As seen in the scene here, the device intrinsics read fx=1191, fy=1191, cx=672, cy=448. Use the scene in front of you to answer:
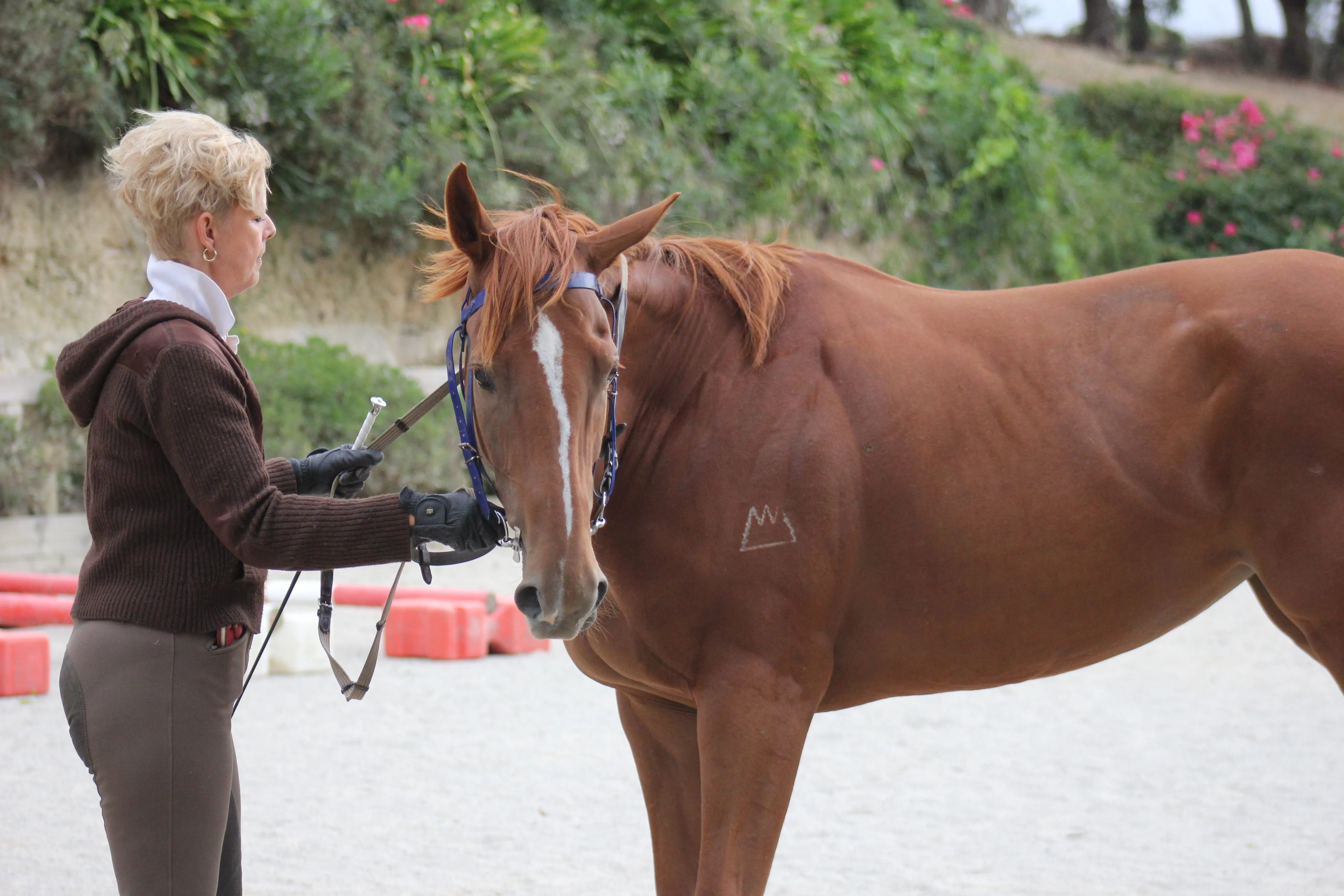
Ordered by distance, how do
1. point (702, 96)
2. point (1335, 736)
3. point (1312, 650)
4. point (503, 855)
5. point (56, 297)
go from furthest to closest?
point (702, 96) < point (56, 297) < point (1335, 736) < point (503, 855) < point (1312, 650)

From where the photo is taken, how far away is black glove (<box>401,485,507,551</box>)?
70.7 inches

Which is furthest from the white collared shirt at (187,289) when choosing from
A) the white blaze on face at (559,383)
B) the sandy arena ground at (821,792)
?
the sandy arena ground at (821,792)

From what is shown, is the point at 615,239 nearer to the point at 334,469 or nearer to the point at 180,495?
the point at 334,469

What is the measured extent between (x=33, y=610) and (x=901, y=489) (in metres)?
4.53

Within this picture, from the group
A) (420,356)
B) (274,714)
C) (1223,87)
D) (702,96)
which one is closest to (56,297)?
(420,356)

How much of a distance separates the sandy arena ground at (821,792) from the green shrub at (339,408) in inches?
91.7

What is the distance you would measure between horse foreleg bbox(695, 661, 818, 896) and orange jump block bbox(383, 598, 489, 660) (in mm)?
4043

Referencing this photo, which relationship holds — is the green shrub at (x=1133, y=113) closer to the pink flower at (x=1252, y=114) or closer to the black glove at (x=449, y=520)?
the pink flower at (x=1252, y=114)

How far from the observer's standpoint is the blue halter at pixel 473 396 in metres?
1.86

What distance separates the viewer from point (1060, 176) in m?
13.6

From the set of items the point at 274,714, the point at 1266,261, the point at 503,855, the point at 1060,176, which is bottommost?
the point at 274,714

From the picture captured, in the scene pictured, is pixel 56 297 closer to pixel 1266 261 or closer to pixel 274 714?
pixel 274 714

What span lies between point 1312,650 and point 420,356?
8.43 m

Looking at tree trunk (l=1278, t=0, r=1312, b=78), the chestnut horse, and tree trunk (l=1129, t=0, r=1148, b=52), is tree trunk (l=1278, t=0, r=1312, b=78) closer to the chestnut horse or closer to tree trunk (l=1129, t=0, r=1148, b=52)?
tree trunk (l=1129, t=0, r=1148, b=52)
